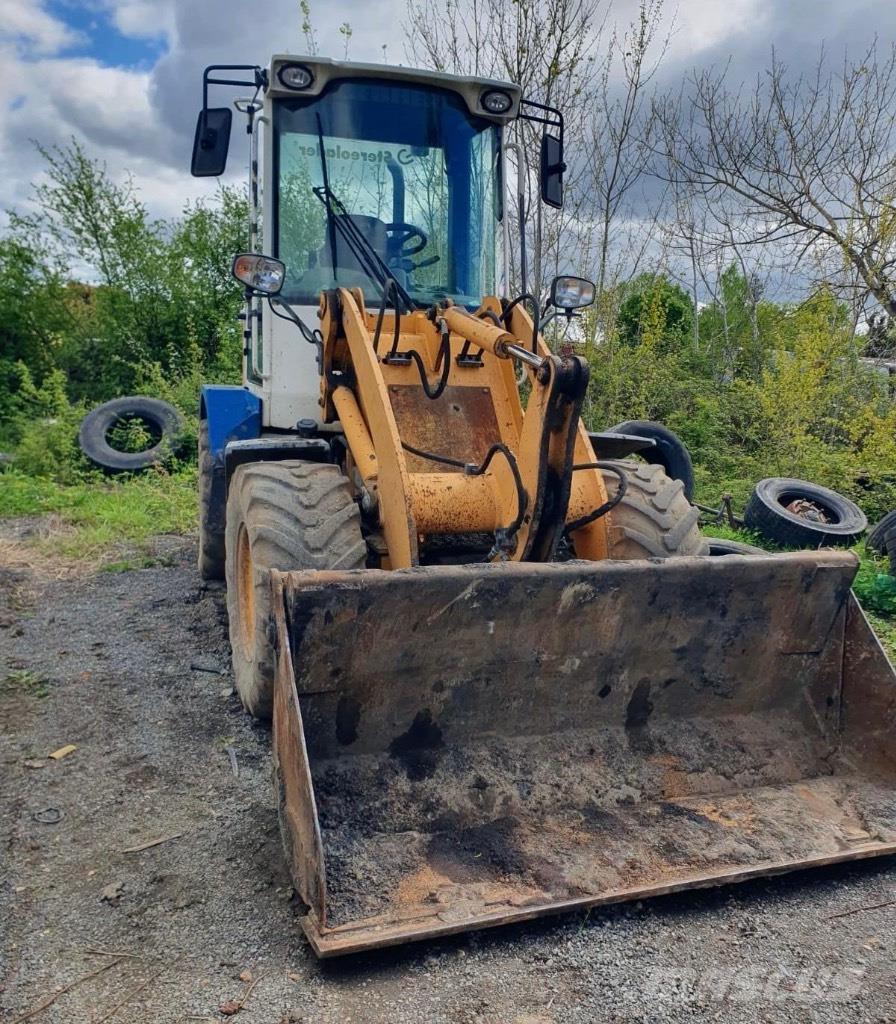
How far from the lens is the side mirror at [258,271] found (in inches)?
167

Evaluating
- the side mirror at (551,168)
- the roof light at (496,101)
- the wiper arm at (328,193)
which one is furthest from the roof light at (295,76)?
the side mirror at (551,168)

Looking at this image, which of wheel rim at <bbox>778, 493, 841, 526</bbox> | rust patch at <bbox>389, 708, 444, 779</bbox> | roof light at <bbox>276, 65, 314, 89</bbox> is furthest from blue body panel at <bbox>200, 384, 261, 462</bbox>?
wheel rim at <bbox>778, 493, 841, 526</bbox>

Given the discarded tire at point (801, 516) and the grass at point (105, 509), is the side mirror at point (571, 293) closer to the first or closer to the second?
the discarded tire at point (801, 516)

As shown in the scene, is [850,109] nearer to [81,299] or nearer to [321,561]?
[321,561]

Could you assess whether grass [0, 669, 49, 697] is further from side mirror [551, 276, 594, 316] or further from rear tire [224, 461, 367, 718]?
side mirror [551, 276, 594, 316]

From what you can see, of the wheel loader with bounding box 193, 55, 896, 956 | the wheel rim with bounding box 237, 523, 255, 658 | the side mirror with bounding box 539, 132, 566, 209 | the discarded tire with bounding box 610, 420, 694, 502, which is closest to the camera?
the wheel loader with bounding box 193, 55, 896, 956

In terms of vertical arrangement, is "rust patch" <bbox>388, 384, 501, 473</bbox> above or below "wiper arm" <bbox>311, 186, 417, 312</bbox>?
below

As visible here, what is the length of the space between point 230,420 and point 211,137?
5.06 feet

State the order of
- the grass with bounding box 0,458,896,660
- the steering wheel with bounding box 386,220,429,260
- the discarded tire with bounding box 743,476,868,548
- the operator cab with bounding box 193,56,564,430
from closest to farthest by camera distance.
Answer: the operator cab with bounding box 193,56,564,430, the steering wheel with bounding box 386,220,429,260, the grass with bounding box 0,458,896,660, the discarded tire with bounding box 743,476,868,548

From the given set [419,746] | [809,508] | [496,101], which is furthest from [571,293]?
[809,508]

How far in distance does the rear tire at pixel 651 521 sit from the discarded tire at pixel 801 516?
13.4 ft

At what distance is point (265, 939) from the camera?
8.79 ft

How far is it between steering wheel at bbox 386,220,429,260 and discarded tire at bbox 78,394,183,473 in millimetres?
7536

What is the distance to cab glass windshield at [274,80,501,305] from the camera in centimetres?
487
